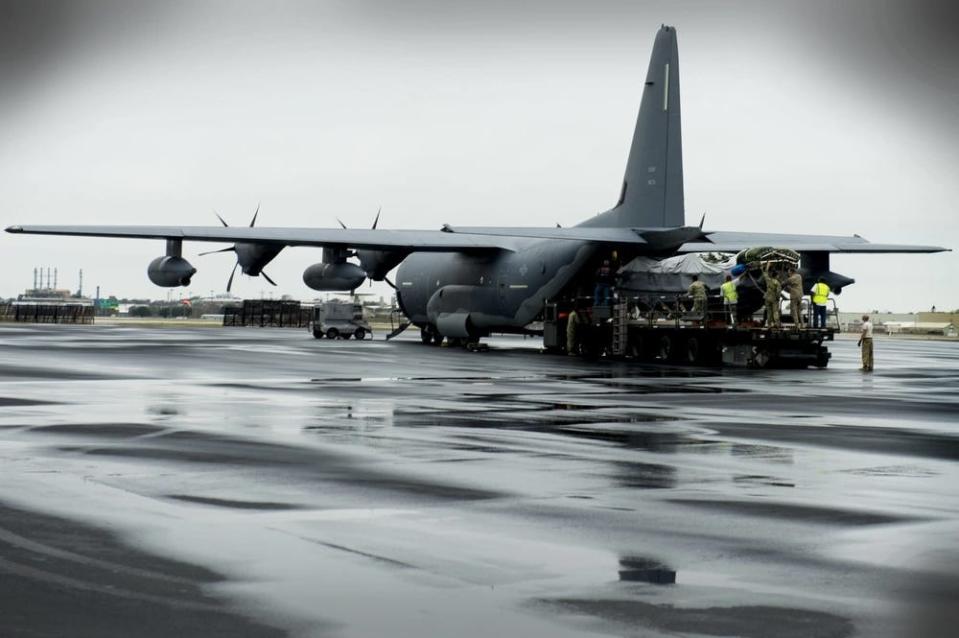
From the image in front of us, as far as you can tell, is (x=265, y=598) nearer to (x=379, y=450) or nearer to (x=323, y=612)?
(x=323, y=612)

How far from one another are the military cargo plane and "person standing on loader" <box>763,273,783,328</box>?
184 inches

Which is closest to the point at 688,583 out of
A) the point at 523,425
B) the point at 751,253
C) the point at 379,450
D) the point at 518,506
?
the point at 518,506

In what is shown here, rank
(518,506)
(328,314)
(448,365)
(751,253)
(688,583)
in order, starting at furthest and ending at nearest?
1. (328,314)
2. (751,253)
3. (448,365)
4. (518,506)
5. (688,583)

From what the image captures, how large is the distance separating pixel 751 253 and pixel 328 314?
108 feet

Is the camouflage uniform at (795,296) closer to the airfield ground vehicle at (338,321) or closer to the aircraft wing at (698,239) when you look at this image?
the aircraft wing at (698,239)

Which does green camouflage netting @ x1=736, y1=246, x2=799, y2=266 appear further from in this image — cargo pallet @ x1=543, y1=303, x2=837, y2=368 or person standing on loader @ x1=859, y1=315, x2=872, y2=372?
person standing on loader @ x1=859, y1=315, x2=872, y2=372

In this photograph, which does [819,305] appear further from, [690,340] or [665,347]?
[665,347]

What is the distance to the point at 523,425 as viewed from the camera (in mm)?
17984

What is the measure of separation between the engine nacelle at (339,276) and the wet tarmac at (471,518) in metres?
28.7

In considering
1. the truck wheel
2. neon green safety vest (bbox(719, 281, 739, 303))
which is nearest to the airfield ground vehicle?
the truck wheel

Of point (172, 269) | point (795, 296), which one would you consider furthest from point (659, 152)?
point (172, 269)

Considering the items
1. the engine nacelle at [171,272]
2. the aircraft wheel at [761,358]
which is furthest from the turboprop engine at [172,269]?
the aircraft wheel at [761,358]

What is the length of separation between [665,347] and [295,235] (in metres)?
14.9

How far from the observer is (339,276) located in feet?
166
